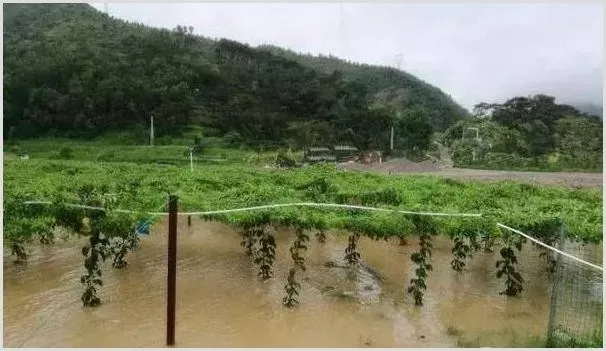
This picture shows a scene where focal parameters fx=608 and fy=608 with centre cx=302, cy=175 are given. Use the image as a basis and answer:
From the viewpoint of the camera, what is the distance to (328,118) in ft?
135

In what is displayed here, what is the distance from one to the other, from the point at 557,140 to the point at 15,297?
3086 cm

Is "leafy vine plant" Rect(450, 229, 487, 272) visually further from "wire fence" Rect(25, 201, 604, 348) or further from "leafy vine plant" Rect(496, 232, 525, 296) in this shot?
"leafy vine plant" Rect(496, 232, 525, 296)

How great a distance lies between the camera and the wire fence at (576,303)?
667cm

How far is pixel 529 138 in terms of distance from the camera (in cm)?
3400

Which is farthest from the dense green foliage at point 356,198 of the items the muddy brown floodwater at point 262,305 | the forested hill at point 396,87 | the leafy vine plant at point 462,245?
the forested hill at point 396,87

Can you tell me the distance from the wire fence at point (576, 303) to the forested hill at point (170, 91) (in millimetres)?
27349

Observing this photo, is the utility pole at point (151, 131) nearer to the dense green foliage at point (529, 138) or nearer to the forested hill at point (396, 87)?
the dense green foliage at point (529, 138)

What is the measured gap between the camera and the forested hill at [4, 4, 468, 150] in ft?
120

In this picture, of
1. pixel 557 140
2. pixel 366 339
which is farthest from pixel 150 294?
pixel 557 140

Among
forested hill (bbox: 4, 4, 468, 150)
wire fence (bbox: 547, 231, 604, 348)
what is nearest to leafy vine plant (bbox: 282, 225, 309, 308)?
wire fence (bbox: 547, 231, 604, 348)

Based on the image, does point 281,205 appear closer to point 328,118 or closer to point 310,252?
point 310,252

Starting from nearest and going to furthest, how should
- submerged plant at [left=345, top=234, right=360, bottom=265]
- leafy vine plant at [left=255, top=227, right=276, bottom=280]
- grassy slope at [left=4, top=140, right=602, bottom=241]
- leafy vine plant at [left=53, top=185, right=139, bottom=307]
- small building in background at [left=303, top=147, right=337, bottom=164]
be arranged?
leafy vine plant at [left=53, top=185, right=139, bottom=307], grassy slope at [left=4, top=140, right=602, bottom=241], leafy vine plant at [left=255, top=227, right=276, bottom=280], submerged plant at [left=345, top=234, right=360, bottom=265], small building in background at [left=303, top=147, right=337, bottom=164]

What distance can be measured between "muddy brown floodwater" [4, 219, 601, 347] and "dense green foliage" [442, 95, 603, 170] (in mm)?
19579

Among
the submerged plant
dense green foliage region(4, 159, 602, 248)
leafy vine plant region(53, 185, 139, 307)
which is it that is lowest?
the submerged plant
